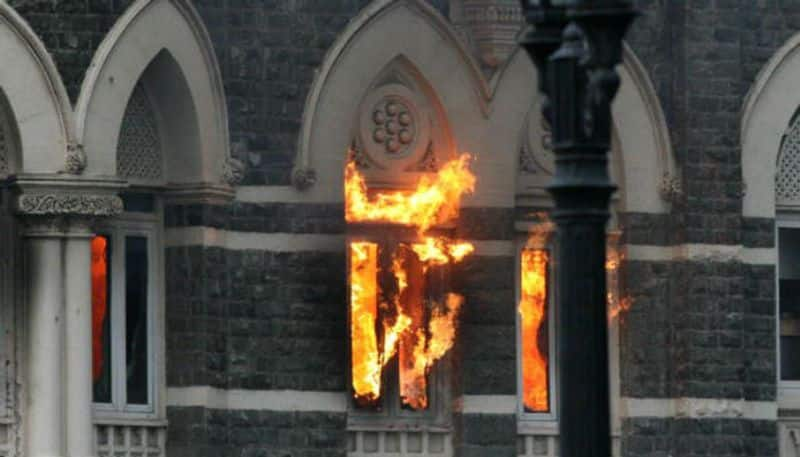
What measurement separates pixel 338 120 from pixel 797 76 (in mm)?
3753

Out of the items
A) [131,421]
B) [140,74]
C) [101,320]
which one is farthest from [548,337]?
[140,74]

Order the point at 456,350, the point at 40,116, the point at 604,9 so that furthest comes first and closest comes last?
the point at 456,350 < the point at 40,116 < the point at 604,9

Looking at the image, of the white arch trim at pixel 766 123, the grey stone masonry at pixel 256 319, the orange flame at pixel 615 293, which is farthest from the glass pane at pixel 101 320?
the white arch trim at pixel 766 123

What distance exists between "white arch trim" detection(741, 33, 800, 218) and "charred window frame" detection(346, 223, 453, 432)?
8.23ft

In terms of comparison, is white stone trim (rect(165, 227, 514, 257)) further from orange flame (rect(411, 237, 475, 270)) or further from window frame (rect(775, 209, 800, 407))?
window frame (rect(775, 209, 800, 407))

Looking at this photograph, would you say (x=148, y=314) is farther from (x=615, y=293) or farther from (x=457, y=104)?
(x=615, y=293)

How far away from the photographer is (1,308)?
25234 mm

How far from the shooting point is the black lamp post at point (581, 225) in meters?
16.8

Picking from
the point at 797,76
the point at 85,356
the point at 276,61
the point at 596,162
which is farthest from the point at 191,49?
the point at 596,162

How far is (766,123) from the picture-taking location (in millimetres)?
27641

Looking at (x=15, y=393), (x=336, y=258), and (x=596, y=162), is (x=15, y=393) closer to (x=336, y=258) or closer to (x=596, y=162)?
(x=336, y=258)

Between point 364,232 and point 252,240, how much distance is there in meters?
1.05

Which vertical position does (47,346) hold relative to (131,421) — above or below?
above

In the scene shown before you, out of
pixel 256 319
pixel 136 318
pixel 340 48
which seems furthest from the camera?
pixel 340 48
